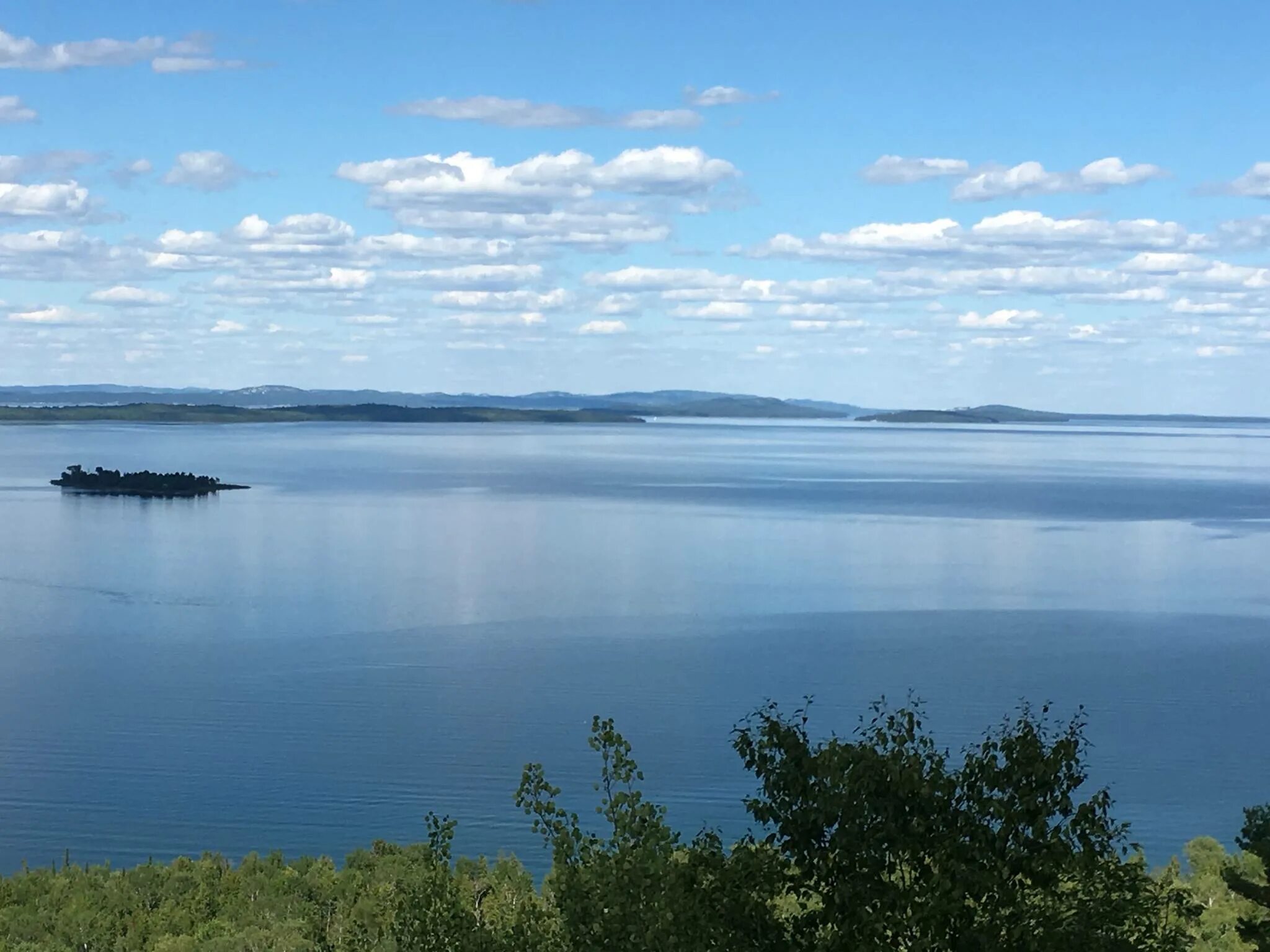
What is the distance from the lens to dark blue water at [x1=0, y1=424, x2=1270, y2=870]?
27.4 meters

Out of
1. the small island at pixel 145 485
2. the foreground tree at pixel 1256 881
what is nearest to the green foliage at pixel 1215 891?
the foreground tree at pixel 1256 881

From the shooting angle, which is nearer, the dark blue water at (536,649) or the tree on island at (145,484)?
the dark blue water at (536,649)

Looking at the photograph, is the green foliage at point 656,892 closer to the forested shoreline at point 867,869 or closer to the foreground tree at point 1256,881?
the forested shoreline at point 867,869

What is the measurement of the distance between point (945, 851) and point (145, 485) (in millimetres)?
90718

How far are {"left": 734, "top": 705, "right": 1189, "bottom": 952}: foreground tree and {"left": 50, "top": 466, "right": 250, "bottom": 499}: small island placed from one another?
85503 mm

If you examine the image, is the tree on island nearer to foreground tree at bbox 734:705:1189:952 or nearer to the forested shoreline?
the forested shoreline

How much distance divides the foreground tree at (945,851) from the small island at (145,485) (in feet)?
281

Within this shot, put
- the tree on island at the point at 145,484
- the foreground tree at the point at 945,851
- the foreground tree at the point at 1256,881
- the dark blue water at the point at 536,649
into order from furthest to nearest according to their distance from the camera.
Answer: the tree on island at the point at 145,484 < the dark blue water at the point at 536,649 < the foreground tree at the point at 1256,881 < the foreground tree at the point at 945,851

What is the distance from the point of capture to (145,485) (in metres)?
94.1

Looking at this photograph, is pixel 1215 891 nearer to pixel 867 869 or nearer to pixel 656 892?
pixel 867 869

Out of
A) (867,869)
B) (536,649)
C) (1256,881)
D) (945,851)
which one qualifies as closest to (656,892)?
(867,869)

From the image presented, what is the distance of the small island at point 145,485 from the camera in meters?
92.3

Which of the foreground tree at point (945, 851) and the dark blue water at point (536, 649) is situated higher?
the foreground tree at point (945, 851)

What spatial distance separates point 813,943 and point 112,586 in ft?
153
